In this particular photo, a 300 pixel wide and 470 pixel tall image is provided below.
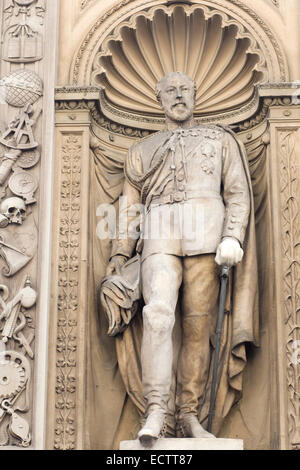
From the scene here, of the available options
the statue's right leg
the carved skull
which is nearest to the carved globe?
the carved skull

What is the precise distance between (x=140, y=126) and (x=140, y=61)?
0.62 metres

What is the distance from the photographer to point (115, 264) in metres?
10.4

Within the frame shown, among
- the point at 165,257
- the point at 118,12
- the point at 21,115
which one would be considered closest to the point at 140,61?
the point at 118,12

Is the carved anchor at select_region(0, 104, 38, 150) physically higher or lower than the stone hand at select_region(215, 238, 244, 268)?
higher

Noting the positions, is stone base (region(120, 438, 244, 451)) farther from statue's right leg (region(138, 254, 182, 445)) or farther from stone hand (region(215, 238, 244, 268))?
stone hand (region(215, 238, 244, 268))

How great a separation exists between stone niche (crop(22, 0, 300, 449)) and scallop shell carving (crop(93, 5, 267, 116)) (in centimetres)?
1

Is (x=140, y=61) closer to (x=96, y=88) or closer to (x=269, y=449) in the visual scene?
(x=96, y=88)

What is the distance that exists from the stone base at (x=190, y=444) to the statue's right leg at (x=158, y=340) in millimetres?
101

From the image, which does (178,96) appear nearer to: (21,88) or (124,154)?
(124,154)

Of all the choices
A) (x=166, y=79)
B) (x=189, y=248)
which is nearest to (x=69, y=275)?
(x=189, y=248)

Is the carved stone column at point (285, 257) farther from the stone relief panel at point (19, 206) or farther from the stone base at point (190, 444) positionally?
the stone relief panel at point (19, 206)

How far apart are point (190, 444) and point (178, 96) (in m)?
3.05

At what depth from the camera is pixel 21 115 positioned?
10.6 metres

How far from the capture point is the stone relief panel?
32.0 ft
